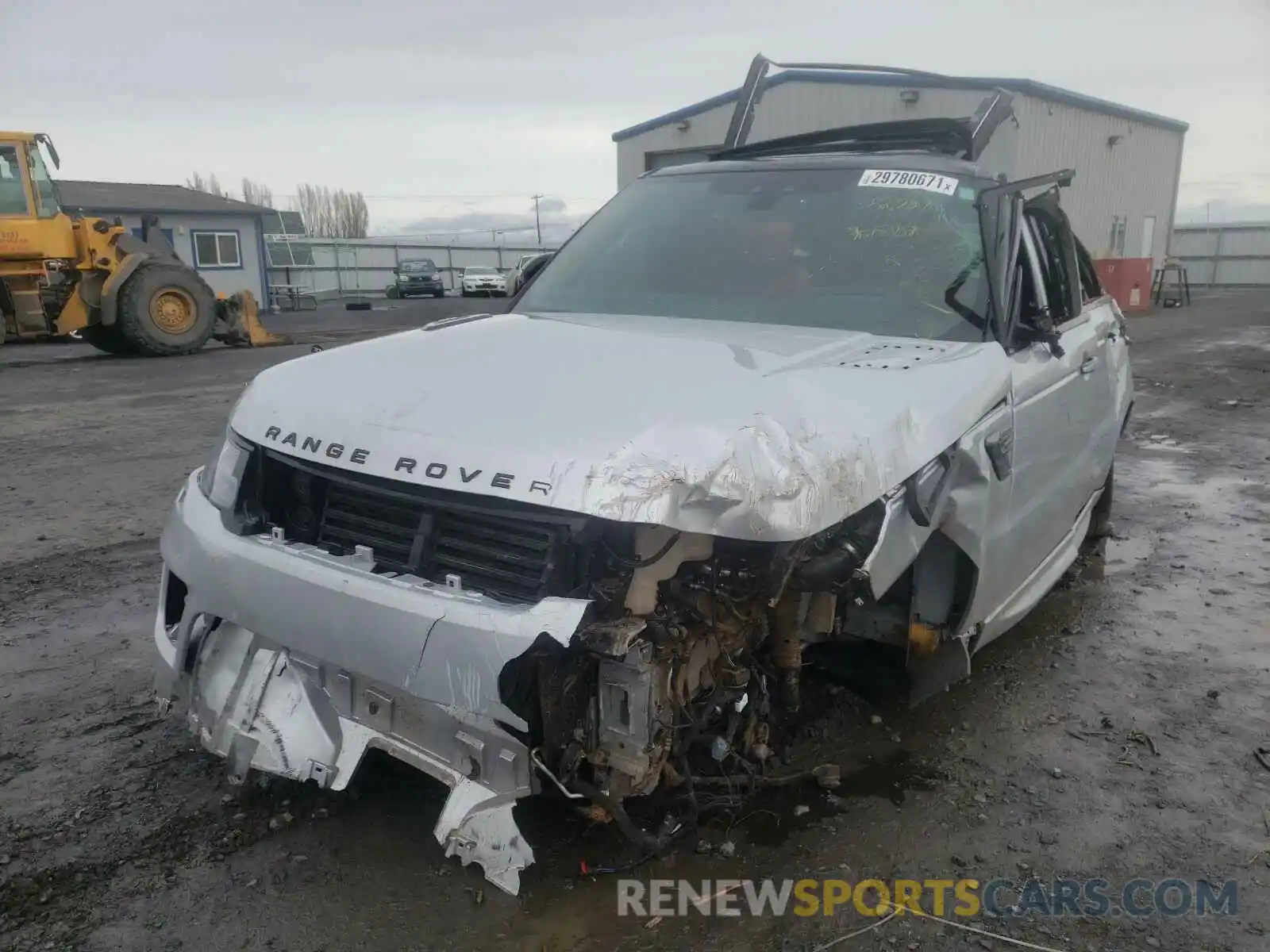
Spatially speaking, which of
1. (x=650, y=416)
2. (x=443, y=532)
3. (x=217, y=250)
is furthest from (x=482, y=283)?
(x=650, y=416)

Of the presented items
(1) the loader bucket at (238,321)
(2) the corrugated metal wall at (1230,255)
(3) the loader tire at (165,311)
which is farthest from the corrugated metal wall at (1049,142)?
(2) the corrugated metal wall at (1230,255)

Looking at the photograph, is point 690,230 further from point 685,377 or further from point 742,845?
point 742,845

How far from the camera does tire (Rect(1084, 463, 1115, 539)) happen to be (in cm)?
521

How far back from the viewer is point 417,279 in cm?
3594

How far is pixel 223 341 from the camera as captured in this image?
17.7m

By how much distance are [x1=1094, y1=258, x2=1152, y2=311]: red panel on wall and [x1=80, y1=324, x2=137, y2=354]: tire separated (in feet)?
68.0

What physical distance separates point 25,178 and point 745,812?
53.0 feet

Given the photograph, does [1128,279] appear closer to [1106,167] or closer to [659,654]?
[1106,167]

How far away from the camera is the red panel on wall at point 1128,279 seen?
23438mm

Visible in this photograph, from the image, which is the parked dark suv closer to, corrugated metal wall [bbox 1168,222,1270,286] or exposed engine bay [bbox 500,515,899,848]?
corrugated metal wall [bbox 1168,222,1270,286]

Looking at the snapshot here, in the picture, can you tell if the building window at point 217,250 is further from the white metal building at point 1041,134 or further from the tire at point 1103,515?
the tire at point 1103,515

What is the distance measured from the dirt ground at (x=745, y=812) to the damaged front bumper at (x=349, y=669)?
286mm

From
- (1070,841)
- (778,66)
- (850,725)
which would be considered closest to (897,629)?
(850,725)

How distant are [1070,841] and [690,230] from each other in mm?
2477
